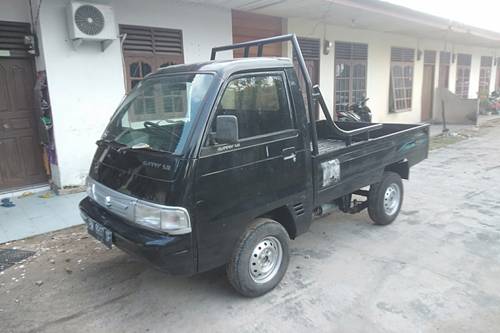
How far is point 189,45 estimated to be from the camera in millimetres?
7129

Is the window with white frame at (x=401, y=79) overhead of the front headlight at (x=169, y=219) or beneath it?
overhead

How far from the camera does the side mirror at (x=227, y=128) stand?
2.59 m

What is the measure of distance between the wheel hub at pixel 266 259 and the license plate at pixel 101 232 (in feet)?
3.76

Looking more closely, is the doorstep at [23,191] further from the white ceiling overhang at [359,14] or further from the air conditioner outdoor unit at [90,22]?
the white ceiling overhang at [359,14]

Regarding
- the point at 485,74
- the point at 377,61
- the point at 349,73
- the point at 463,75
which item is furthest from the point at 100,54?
the point at 485,74

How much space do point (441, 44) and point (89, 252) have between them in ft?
54.6

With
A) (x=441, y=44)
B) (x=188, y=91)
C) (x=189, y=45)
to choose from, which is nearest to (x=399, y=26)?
(x=441, y=44)

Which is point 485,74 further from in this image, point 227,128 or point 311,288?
point 227,128

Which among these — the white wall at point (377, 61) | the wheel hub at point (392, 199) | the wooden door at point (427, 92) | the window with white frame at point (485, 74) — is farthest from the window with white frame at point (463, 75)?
the wheel hub at point (392, 199)

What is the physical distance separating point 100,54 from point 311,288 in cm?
504

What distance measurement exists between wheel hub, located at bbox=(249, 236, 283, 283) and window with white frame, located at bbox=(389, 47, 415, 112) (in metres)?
11.3

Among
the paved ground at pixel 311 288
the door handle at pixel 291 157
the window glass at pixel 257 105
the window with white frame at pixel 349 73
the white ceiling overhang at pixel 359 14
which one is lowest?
the paved ground at pixel 311 288

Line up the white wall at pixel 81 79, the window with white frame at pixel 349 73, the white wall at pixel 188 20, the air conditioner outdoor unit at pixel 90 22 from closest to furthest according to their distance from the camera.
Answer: the air conditioner outdoor unit at pixel 90 22 → the white wall at pixel 81 79 → the white wall at pixel 188 20 → the window with white frame at pixel 349 73

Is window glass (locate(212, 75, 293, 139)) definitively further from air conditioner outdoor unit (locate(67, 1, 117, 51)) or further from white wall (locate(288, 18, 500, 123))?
white wall (locate(288, 18, 500, 123))
